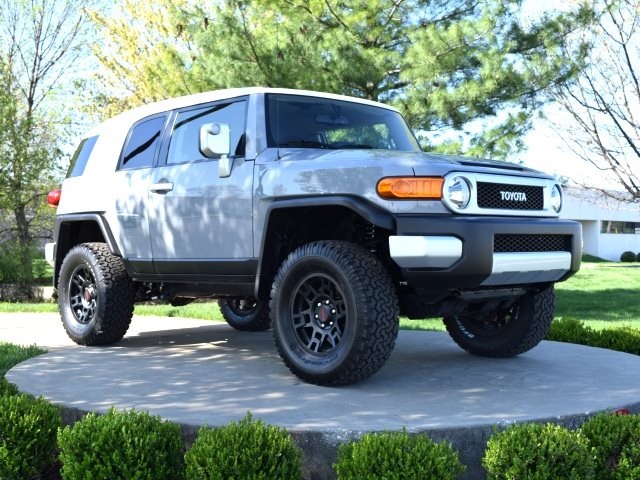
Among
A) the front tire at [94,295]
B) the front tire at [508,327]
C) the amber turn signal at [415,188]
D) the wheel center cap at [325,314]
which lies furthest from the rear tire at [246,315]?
the amber turn signal at [415,188]

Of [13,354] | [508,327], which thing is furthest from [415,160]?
[13,354]

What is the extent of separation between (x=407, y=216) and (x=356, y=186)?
0.40 meters

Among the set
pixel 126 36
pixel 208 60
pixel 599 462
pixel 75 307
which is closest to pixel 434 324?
pixel 208 60

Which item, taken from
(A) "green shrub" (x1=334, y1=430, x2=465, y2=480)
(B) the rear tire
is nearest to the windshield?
(B) the rear tire

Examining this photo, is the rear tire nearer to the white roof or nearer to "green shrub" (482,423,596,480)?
the white roof

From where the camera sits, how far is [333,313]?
534 centimetres

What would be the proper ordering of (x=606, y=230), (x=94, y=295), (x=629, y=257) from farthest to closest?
1. (x=606, y=230)
2. (x=629, y=257)
3. (x=94, y=295)

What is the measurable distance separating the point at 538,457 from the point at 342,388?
1820 mm

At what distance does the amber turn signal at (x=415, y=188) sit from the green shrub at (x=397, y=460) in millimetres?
1729

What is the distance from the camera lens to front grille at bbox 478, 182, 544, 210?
5.21 metres

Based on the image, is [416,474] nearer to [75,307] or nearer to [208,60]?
[75,307]

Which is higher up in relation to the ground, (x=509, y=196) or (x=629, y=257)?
(x=509, y=196)

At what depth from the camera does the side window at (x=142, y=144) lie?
6953mm

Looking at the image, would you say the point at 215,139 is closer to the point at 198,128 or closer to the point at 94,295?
the point at 198,128
